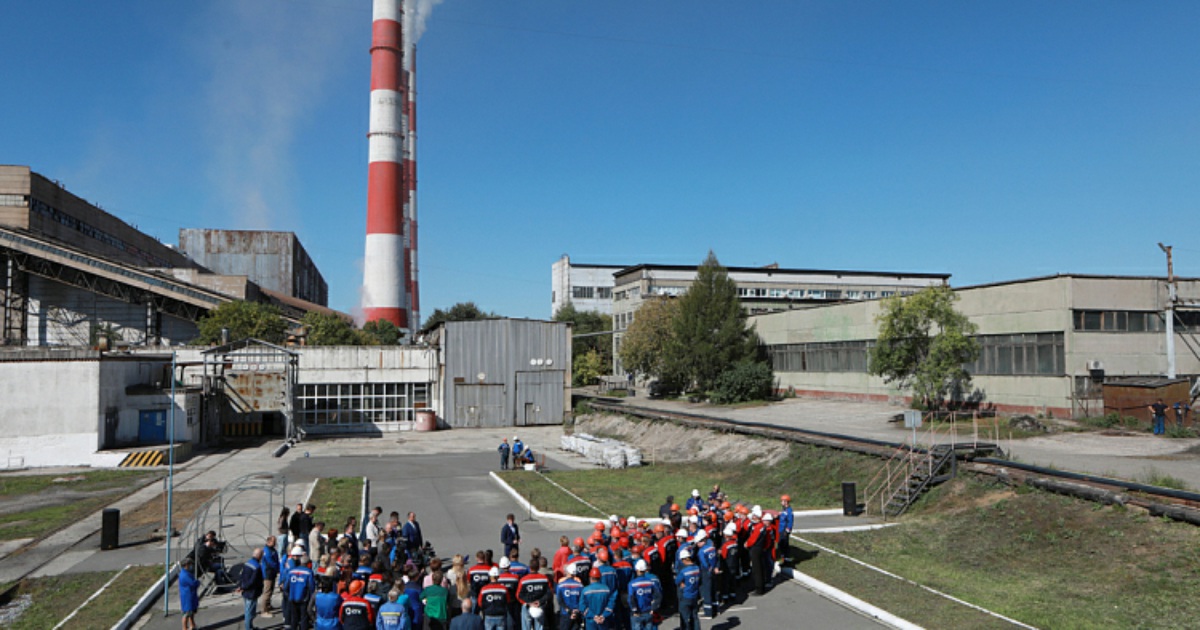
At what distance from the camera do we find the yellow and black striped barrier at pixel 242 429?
159ft

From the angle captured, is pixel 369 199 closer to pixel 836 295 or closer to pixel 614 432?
pixel 614 432

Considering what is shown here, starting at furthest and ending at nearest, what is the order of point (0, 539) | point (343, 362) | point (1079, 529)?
1. point (343, 362)
2. point (0, 539)
3. point (1079, 529)

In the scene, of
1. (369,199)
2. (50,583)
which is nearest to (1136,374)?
(50,583)

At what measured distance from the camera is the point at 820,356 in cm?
5541

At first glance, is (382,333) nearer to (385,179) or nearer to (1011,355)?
(385,179)

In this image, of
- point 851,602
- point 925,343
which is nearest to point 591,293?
point 925,343

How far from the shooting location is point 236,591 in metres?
15.7

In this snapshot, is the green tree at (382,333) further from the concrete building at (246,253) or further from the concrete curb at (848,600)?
the concrete curb at (848,600)

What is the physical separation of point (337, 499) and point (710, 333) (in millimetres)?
40142

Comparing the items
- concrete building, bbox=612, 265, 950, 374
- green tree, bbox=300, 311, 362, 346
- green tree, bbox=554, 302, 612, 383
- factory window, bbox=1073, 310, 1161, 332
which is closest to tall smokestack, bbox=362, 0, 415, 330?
green tree, bbox=300, 311, 362, 346

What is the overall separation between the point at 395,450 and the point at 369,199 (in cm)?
3309

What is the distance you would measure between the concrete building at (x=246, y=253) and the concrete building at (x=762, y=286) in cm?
4652

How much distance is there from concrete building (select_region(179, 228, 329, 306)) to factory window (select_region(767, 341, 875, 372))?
70835 mm

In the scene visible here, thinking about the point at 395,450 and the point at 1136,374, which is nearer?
the point at 1136,374
